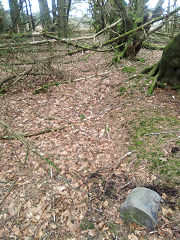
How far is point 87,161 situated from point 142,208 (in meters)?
1.67

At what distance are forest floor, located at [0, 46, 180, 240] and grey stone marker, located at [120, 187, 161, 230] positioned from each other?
105 mm

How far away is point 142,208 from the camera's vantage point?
2445mm

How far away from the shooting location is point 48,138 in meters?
4.73

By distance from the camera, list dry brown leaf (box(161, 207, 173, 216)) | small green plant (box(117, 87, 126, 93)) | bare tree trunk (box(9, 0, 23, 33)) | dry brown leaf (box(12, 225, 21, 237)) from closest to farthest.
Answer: dry brown leaf (box(161, 207, 173, 216)), dry brown leaf (box(12, 225, 21, 237)), small green plant (box(117, 87, 126, 93)), bare tree trunk (box(9, 0, 23, 33))

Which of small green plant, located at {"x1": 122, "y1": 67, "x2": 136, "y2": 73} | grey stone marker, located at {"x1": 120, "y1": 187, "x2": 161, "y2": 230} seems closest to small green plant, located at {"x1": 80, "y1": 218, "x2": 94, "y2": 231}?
grey stone marker, located at {"x1": 120, "y1": 187, "x2": 161, "y2": 230}

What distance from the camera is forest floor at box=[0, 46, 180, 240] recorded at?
2.71 meters

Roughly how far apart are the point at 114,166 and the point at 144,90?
333 cm

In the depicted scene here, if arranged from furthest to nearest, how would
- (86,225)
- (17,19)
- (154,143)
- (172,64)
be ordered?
1. (17,19)
2. (172,64)
3. (154,143)
4. (86,225)

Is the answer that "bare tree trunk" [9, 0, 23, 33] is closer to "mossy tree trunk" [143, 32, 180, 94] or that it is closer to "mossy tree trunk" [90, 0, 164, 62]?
"mossy tree trunk" [90, 0, 164, 62]

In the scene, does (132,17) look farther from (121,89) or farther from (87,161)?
(87,161)

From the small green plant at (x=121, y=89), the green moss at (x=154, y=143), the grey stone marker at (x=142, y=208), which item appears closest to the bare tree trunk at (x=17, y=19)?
the small green plant at (x=121, y=89)

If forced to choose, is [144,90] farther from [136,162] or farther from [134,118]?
[136,162]

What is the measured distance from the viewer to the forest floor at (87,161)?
8.89 feet

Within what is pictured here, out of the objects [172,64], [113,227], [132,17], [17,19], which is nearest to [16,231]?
[113,227]
